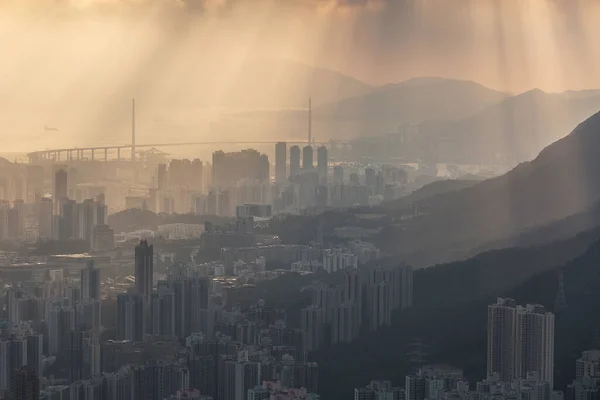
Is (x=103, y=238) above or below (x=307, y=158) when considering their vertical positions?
below

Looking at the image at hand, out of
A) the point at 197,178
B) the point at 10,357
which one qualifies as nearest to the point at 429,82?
the point at 197,178

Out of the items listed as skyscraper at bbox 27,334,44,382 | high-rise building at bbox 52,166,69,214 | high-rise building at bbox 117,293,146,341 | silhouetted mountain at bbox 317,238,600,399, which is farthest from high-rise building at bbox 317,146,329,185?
skyscraper at bbox 27,334,44,382

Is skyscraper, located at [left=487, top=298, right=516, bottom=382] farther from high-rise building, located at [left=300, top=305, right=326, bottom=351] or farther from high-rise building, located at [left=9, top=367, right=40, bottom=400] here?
high-rise building, located at [left=9, top=367, right=40, bottom=400]

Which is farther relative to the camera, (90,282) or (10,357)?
(90,282)

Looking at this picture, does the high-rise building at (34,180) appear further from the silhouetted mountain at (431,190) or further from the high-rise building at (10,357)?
the high-rise building at (10,357)

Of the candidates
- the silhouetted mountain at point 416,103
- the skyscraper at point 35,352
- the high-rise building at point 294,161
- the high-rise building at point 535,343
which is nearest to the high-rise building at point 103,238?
the high-rise building at point 294,161

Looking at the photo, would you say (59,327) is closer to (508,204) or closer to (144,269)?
(144,269)

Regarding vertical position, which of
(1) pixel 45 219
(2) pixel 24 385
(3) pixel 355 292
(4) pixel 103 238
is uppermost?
(1) pixel 45 219
